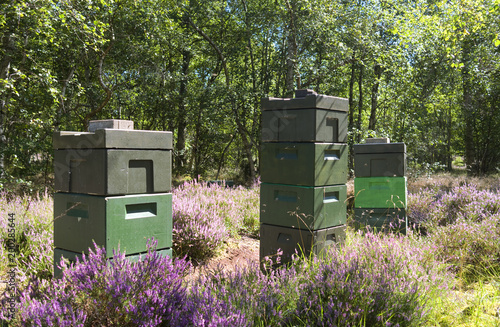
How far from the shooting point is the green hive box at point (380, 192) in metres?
6.11

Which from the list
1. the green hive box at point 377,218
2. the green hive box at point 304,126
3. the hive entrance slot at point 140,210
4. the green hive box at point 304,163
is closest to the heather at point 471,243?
the green hive box at point 377,218

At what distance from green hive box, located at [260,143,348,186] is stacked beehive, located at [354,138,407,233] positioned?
2.08 metres

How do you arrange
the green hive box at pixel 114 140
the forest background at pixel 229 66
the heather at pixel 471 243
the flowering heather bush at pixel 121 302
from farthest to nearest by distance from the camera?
the forest background at pixel 229 66
the heather at pixel 471 243
the green hive box at pixel 114 140
the flowering heather bush at pixel 121 302

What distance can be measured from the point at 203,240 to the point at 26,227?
247 cm

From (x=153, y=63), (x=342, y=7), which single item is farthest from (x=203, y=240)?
(x=342, y=7)

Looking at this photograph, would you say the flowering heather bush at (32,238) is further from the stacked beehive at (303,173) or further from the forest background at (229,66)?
the forest background at (229,66)

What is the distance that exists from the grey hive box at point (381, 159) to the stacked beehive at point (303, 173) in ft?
7.04

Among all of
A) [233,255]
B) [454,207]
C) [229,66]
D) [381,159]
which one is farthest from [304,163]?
[229,66]

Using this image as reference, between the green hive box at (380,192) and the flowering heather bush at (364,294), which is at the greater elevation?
the green hive box at (380,192)

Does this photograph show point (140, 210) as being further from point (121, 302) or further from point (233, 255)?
point (233, 255)

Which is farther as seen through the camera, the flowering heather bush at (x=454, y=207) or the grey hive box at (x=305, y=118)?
the flowering heather bush at (x=454, y=207)

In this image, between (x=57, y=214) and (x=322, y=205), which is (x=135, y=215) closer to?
(x=57, y=214)

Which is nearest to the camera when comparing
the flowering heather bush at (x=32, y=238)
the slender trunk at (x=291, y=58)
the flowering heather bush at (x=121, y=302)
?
the flowering heather bush at (x=121, y=302)

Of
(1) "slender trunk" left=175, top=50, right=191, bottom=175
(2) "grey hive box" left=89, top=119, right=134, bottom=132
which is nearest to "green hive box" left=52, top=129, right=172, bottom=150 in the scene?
(2) "grey hive box" left=89, top=119, right=134, bottom=132
